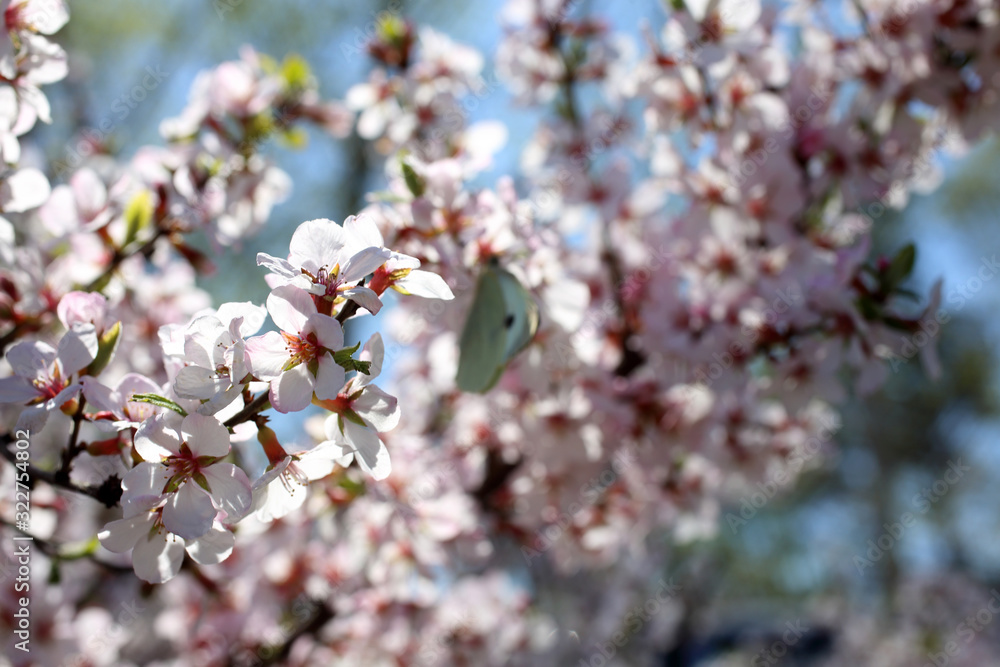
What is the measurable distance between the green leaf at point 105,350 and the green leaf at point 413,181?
415 millimetres

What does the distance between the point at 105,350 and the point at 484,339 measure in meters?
0.45

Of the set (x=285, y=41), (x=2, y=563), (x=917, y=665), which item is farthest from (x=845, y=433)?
(x=2, y=563)

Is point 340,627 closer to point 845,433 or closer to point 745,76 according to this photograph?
point 745,76

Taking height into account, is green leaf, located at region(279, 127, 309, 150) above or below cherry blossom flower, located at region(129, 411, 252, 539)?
below

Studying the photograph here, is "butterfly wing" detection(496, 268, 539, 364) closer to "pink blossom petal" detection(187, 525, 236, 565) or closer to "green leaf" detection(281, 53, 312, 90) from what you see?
"pink blossom petal" detection(187, 525, 236, 565)

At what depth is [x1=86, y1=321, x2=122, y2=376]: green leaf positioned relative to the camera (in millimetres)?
751

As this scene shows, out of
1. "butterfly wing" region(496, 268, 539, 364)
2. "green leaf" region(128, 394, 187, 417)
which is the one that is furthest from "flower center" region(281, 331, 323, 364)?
"butterfly wing" region(496, 268, 539, 364)

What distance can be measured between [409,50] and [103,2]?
412 cm

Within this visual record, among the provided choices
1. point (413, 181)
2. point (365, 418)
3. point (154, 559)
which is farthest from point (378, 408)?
point (413, 181)

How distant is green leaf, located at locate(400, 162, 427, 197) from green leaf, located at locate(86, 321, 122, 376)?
415mm

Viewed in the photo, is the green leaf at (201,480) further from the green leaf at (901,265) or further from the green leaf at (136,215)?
Result: the green leaf at (901,265)

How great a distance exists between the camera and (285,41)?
4.75m

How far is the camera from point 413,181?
97 cm

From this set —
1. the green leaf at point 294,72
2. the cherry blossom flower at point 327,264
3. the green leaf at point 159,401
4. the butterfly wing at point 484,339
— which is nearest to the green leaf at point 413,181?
the butterfly wing at point 484,339
